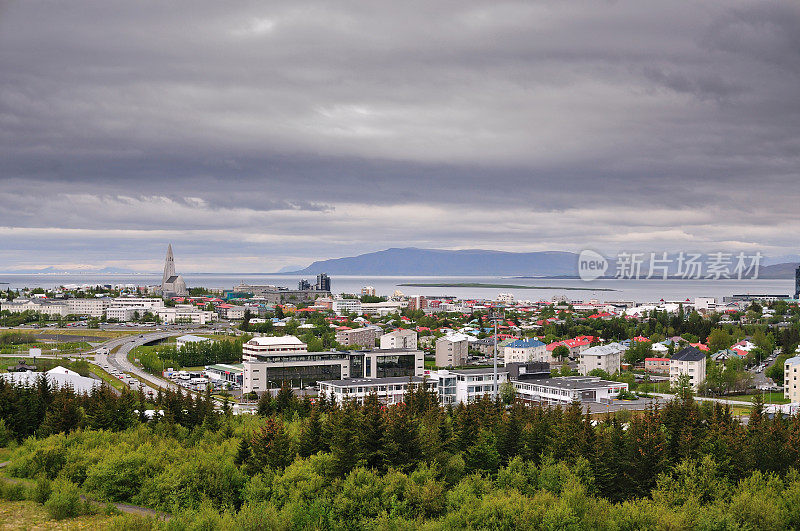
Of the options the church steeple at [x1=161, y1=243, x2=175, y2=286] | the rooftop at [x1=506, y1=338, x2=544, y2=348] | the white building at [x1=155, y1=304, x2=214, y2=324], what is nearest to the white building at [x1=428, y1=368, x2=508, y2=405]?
the rooftop at [x1=506, y1=338, x2=544, y2=348]

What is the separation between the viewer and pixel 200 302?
271ft

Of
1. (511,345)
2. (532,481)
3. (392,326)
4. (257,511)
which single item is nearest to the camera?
(257,511)

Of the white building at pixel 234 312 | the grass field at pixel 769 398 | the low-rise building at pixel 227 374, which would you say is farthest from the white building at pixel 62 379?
the white building at pixel 234 312

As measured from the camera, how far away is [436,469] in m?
14.5

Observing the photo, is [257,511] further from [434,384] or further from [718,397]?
[718,397]

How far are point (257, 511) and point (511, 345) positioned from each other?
92.1 feet

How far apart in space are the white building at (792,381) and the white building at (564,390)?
5.77 metres

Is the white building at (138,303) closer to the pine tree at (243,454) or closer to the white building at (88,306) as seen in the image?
the white building at (88,306)

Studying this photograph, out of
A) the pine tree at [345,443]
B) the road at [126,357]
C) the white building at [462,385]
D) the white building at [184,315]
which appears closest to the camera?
the pine tree at [345,443]

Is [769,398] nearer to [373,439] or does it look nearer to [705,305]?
[373,439]

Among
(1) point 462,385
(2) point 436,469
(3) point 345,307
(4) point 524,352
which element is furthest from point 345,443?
(3) point 345,307

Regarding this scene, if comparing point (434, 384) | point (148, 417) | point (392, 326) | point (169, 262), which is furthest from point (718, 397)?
point (169, 262)

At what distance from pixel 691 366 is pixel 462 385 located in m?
10.1

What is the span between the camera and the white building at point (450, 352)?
1502 inches
